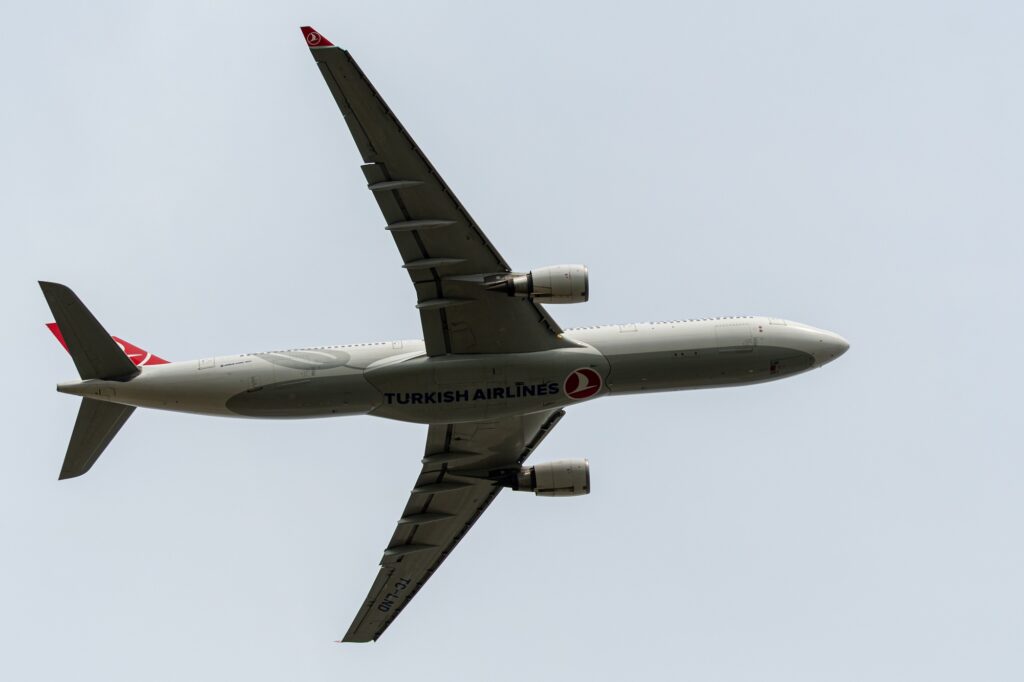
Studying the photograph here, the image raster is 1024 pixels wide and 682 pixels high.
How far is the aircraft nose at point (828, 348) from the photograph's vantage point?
170 feet

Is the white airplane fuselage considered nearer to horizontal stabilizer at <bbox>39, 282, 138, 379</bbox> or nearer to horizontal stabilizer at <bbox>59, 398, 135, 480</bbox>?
horizontal stabilizer at <bbox>39, 282, 138, 379</bbox>

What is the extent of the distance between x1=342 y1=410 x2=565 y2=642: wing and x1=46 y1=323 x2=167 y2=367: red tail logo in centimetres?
1104

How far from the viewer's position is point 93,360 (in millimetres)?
49562

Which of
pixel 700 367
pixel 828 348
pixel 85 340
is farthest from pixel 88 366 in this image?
pixel 828 348

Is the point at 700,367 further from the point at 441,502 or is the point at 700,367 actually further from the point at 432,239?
the point at 441,502

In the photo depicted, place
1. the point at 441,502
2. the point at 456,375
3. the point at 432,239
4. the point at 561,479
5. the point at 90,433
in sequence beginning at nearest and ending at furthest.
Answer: the point at 432,239
the point at 456,375
the point at 90,433
the point at 561,479
the point at 441,502

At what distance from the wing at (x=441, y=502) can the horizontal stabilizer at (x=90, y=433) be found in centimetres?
1203

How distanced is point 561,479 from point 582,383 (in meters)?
6.40

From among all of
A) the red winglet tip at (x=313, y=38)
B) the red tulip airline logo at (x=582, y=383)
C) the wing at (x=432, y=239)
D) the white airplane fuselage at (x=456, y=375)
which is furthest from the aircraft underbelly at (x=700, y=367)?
the red winglet tip at (x=313, y=38)

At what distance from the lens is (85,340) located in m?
49.4

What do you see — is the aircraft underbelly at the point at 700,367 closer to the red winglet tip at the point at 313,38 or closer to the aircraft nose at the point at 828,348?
the aircraft nose at the point at 828,348

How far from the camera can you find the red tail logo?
5072cm

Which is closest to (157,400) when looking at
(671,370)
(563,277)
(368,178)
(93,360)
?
(93,360)

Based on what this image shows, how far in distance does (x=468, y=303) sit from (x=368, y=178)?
600 centimetres
